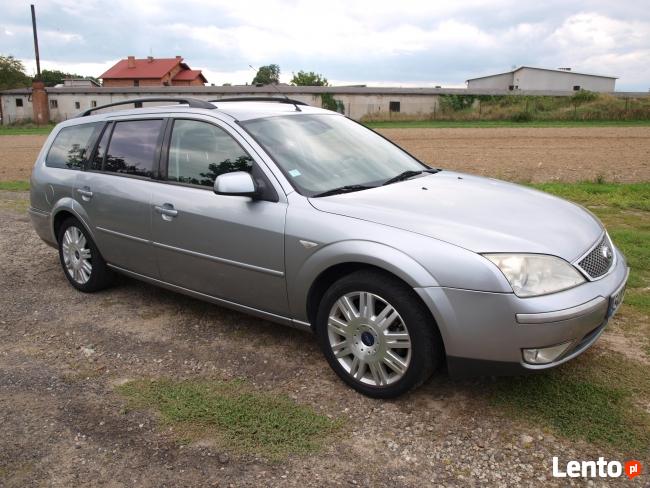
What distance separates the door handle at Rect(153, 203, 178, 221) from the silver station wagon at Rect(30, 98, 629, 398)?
14 mm

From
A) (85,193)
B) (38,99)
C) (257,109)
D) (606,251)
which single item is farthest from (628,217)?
(38,99)

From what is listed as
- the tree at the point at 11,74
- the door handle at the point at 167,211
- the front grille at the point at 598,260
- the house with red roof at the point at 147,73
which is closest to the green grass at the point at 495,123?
the door handle at the point at 167,211

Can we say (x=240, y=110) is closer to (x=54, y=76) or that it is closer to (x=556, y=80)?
(x=556, y=80)

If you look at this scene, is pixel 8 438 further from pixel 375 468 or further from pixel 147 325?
pixel 375 468

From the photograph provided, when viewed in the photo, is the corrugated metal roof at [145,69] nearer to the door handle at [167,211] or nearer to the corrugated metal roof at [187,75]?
the corrugated metal roof at [187,75]

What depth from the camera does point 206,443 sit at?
293 centimetres

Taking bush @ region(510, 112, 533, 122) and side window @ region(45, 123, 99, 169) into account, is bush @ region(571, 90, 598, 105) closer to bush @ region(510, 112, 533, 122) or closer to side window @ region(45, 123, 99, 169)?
bush @ region(510, 112, 533, 122)

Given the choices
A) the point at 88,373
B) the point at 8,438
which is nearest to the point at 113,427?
the point at 8,438

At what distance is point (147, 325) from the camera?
15.0 ft

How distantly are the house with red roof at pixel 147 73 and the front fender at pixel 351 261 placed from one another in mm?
78991

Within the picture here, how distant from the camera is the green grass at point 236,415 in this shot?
2.91 m

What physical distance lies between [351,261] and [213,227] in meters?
1.15

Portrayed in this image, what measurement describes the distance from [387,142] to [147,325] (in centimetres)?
249

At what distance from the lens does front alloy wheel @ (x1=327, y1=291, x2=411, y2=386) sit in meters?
3.12
